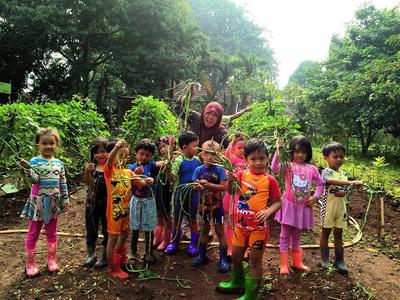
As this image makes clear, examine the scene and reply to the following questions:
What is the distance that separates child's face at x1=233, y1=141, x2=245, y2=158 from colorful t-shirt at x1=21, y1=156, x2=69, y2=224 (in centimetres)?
197

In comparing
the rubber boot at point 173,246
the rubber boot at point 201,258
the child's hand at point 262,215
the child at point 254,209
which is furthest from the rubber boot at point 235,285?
the rubber boot at point 173,246

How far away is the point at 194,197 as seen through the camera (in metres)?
3.88

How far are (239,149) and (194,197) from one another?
77 centimetres

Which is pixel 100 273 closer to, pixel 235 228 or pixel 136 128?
pixel 235 228

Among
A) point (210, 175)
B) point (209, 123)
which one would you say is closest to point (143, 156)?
point (210, 175)

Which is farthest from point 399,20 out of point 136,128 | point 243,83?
point 136,128

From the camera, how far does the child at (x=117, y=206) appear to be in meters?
3.25

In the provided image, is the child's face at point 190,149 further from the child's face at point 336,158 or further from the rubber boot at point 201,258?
the child's face at point 336,158

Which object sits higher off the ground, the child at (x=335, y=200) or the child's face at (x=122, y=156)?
the child's face at (x=122, y=156)

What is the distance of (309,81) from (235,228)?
17.1 m

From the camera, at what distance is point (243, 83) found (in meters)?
21.9

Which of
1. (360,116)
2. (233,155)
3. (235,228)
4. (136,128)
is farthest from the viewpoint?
(360,116)

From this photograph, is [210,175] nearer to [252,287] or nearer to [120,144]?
[120,144]

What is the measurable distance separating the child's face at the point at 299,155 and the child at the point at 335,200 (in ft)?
1.08
